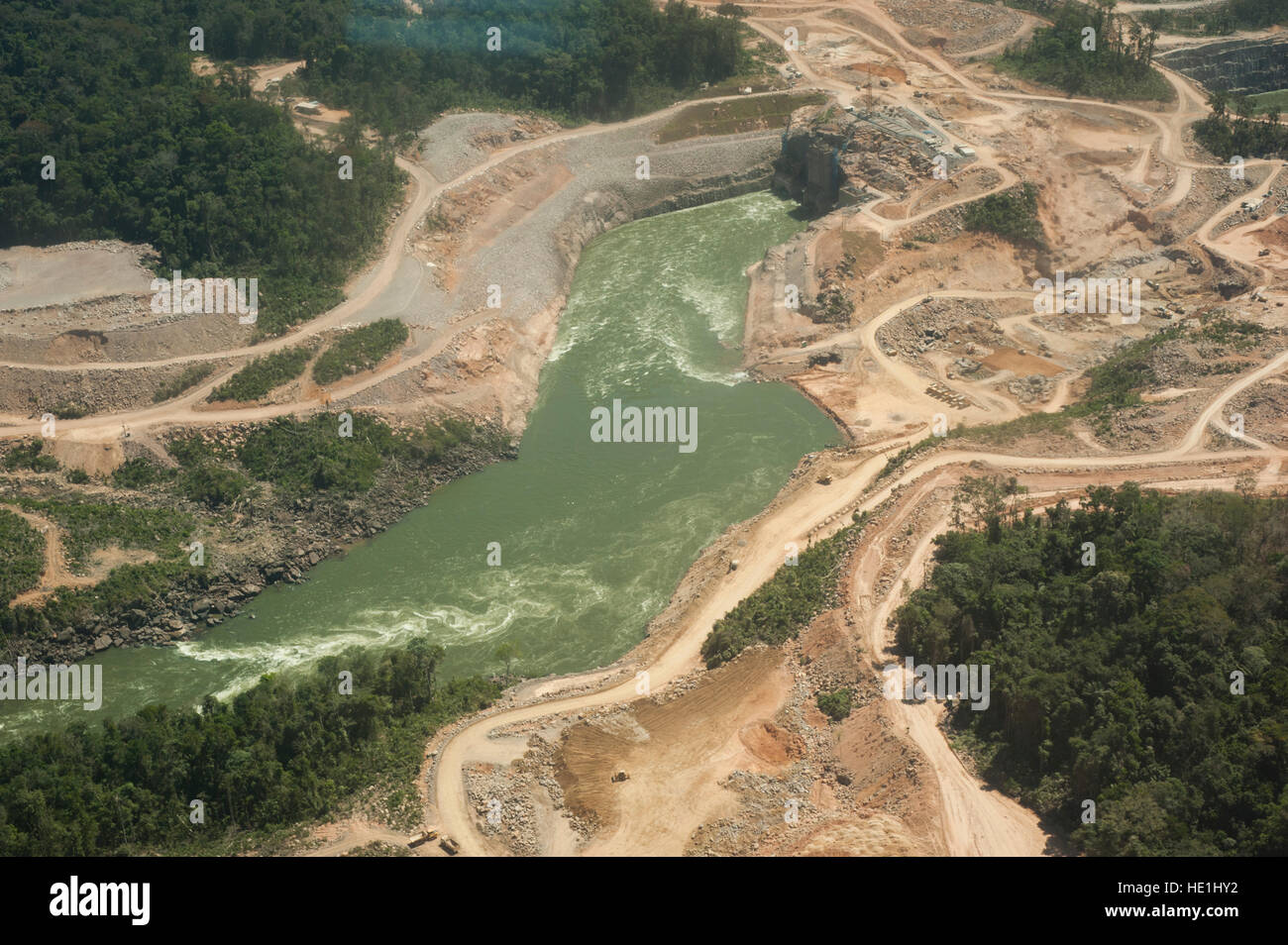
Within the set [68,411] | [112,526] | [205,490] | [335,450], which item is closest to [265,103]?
Answer: [68,411]

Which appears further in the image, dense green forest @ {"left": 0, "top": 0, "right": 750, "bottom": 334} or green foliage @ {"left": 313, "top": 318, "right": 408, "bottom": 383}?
dense green forest @ {"left": 0, "top": 0, "right": 750, "bottom": 334}

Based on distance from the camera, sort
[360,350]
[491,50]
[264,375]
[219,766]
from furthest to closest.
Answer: [491,50] → [360,350] → [264,375] → [219,766]

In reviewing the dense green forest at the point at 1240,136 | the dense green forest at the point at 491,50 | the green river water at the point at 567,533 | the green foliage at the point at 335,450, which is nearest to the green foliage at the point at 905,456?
the green river water at the point at 567,533

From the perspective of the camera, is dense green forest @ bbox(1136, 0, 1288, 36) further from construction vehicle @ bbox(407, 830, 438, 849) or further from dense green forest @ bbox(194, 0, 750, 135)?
construction vehicle @ bbox(407, 830, 438, 849)

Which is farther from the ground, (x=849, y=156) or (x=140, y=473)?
(x=849, y=156)

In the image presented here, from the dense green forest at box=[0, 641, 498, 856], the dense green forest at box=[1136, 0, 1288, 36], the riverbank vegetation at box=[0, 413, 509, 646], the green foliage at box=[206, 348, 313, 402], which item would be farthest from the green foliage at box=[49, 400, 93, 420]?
the dense green forest at box=[1136, 0, 1288, 36]

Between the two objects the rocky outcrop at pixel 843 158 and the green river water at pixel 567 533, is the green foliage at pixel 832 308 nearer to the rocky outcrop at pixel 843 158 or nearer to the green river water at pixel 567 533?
the green river water at pixel 567 533

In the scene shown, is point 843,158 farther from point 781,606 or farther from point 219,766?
point 219,766
